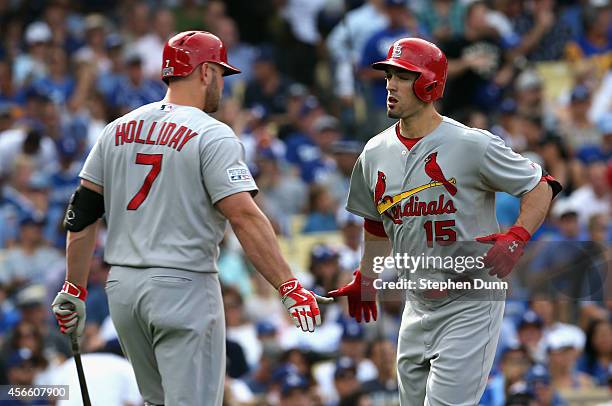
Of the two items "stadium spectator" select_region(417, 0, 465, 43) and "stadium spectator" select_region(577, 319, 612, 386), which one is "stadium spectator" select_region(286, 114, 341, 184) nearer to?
"stadium spectator" select_region(417, 0, 465, 43)

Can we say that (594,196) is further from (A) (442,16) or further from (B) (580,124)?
(A) (442,16)

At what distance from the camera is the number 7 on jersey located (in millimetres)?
6012

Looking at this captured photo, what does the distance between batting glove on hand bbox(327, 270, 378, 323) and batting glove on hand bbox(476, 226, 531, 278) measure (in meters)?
0.83

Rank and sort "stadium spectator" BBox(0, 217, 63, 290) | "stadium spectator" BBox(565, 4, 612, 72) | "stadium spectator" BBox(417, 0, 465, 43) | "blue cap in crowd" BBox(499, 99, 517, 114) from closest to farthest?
"stadium spectator" BBox(0, 217, 63, 290) → "blue cap in crowd" BBox(499, 99, 517, 114) → "stadium spectator" BBox(417, 0, 465, 43) → "stadium spectator" BBox(565, 4, 612, 72)

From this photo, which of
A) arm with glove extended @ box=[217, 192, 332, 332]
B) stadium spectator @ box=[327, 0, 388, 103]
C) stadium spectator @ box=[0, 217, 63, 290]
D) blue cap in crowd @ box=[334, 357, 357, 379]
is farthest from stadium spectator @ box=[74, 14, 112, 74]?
arm with glove extended @ box=[217, 192, 332, 332]

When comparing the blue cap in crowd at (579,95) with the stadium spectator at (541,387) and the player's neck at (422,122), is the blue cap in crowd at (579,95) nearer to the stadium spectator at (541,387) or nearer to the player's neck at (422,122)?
the stadium spectator at (541,387)

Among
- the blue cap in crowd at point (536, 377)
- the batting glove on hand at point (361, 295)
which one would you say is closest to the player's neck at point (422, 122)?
the batting glove on hand at point (361, 295)

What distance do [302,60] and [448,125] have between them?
9.63m

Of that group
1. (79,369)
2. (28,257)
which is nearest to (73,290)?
(79,369)

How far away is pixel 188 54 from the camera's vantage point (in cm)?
620

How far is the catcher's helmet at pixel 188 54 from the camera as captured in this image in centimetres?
620

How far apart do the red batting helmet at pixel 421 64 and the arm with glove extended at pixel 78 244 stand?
1.56m

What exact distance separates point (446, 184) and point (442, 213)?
145mm

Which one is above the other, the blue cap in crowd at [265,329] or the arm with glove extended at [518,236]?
the arm with glove extended at [518,236]
